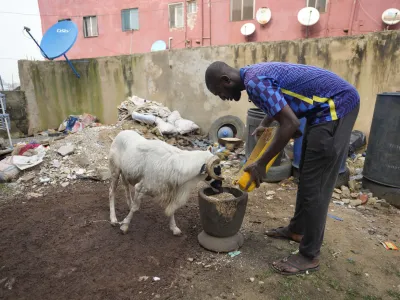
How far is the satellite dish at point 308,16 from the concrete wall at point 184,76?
5.63 metres

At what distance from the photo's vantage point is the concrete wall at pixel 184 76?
615 centimetres

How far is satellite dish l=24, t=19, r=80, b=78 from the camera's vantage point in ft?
29.3

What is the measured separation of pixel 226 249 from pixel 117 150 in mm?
1866

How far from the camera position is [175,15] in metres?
14.2

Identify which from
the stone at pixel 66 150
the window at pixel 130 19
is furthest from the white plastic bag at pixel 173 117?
the window at pixel 130 19

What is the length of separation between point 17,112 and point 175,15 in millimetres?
9065

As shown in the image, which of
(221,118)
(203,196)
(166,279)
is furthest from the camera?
(221,118)

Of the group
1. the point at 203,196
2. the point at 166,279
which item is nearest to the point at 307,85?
the point at 203,196

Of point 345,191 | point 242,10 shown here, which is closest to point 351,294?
point 345,191

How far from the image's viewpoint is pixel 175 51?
816 centimetres

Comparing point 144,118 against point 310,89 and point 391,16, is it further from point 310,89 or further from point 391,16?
point 391,16

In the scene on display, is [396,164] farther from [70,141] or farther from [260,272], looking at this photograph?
[70,141]

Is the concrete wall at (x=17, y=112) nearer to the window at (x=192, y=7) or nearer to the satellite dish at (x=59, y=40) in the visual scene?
the satellite dish at (x=59, y=40)

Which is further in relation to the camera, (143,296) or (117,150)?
(117,150)
